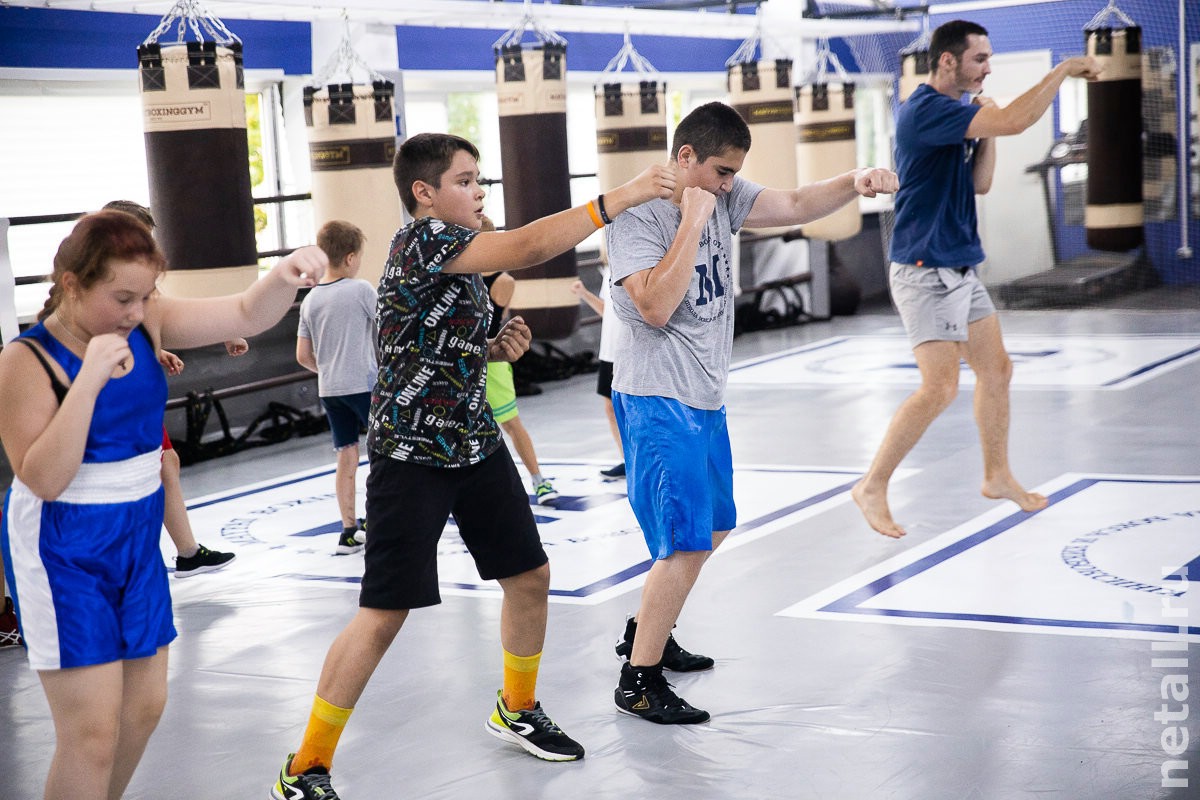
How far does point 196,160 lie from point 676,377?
2.74 metres

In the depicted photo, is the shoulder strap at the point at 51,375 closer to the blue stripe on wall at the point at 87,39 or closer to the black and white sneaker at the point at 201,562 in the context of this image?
the black and white sneaker at the point at 201,562

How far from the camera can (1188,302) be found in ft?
42.0

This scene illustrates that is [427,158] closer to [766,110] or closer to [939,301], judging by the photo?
[939,301]

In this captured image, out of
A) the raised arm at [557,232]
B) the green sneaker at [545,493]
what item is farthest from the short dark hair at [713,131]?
the green sneaker at [545,493]

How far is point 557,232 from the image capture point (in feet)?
8.95

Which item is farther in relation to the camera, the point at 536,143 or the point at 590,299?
the point at 536,143

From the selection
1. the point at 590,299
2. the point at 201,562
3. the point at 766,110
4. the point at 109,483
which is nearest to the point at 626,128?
the point at 766,110

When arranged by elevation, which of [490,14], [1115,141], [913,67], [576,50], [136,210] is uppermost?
[576,50]

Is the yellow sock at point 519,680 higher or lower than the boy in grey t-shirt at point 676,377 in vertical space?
lower

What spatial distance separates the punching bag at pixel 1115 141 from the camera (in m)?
8.11

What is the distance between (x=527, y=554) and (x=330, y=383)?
8.38ft

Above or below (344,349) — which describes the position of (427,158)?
above

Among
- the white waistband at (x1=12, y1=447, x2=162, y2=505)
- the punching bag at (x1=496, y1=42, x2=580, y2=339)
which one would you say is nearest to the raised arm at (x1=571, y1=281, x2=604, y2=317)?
the punching bag at (x1=496, y1=42, x2=580, y2=339)

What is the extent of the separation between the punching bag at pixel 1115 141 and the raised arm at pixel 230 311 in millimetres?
6848
